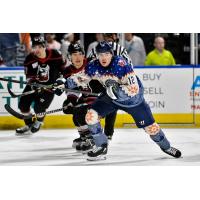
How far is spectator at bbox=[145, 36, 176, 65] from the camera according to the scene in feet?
27.7

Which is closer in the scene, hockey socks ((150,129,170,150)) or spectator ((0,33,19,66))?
hockey socks ((150,129,170,150))

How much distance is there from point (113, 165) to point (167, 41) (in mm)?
3391

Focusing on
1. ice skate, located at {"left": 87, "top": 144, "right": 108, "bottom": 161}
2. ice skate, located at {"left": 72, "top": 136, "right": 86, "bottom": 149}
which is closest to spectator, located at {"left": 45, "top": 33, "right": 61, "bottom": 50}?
ice skate, located at {"left": 72, "top": 136, "right": 86, "bottom": 149}

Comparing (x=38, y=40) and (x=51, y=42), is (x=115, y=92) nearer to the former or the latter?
(x=38, y=40)

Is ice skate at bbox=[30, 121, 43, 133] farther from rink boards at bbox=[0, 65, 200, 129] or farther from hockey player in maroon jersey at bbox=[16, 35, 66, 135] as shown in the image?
rink boards at bbox=[0, 65, 200, 129]

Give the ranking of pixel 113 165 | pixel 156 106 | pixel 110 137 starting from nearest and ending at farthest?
pixel 113 165
pixel 110 137
pixel 156 106

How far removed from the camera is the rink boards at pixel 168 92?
8188 mm

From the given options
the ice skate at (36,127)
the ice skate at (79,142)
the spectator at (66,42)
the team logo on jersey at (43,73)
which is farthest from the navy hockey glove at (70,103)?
the spectator at (66,42)

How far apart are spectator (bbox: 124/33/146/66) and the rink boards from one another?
0.40 meters

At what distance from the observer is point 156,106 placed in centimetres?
823

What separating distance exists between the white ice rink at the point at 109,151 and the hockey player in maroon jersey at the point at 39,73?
281 mm

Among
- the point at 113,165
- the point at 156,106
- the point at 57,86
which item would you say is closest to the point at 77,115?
the point at 57,86

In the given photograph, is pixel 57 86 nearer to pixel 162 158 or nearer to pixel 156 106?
pixel 162 158

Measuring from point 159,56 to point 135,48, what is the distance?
0.30m
